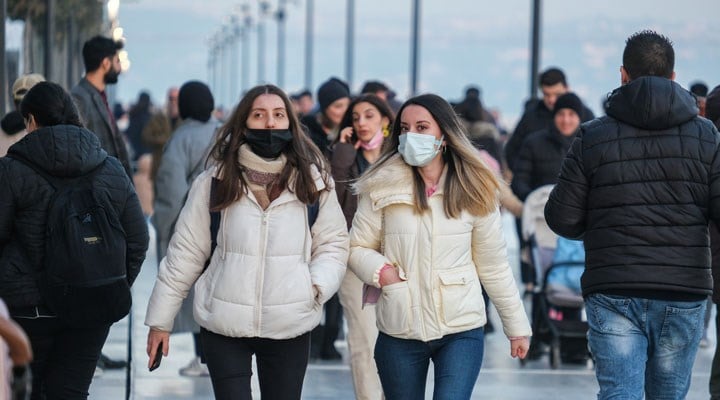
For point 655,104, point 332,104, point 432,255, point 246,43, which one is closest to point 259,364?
point 432,255

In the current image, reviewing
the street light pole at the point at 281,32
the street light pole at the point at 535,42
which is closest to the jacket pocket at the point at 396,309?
the street light pole at the point at 535,42

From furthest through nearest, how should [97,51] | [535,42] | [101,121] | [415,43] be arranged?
1. [415,43]
2. [535,42]
3. [97,51]
4. [101,121]

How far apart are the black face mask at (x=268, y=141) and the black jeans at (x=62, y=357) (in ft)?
3.37

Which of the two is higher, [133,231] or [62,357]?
[133,231]

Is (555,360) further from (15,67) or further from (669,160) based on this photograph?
(15,67)

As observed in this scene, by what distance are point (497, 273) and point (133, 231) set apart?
156 cm

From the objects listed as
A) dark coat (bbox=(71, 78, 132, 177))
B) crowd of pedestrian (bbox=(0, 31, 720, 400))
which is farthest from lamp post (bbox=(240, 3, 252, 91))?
crowd of pedestrian (bbox=(0, 31, 720, 400))

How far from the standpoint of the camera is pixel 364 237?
671 centimetres

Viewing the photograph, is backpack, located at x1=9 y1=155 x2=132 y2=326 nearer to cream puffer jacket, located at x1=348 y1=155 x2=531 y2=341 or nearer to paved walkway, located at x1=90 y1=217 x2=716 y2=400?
cream puffer jacket, located at x1=348 y1=155 x2=531 y2=341

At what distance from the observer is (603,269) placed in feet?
20.9

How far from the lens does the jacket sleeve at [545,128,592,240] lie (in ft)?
21.2

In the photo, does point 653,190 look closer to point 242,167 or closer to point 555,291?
point 242,167

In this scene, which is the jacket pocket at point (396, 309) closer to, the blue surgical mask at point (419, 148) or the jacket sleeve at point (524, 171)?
the blue surgical mask at point (419, 148)

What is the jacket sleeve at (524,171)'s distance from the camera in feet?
40.0
